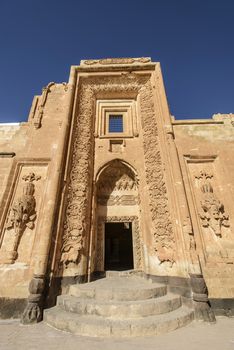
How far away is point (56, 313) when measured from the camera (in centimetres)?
459

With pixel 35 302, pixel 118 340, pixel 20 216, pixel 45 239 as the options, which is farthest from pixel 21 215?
pixel 118 340

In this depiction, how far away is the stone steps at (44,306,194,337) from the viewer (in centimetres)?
388

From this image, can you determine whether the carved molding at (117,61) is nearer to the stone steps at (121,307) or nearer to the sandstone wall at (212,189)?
the sandstone wall at (212,189)

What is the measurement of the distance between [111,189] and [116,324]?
205 inches

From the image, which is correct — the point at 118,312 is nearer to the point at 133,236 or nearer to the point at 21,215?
the point at 133,236

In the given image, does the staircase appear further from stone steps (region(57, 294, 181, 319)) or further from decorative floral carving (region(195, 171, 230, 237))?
decorative floral carving (region(195, 171, 230, 237))

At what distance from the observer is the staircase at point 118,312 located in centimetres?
393

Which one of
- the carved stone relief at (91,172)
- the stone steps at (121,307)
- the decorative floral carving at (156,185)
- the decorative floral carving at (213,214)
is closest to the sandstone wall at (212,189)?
the decorative floral carving at (213,214)

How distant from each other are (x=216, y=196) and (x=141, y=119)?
191 inches

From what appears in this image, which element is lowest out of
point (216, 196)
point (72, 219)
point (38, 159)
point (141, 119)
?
point (72, 219)

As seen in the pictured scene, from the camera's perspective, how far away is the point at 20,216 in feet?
19.9

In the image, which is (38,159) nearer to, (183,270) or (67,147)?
(67,147)

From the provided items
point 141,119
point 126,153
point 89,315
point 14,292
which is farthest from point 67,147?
point 89,315

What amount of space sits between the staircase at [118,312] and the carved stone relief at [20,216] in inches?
86.0
